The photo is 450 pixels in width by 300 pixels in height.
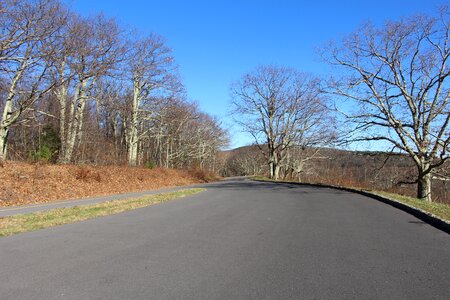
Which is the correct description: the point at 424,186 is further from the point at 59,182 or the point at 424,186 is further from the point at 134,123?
the point at 134,123

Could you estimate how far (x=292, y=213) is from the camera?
480 inches

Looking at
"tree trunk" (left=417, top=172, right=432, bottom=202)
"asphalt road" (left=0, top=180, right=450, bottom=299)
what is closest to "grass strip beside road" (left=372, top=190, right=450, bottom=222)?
"asphalt road" (left=0, top=180, right=450, bottom=299)

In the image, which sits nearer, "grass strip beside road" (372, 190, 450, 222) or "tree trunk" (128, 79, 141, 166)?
"grass strip beside road" (372, 190, 450, 222)

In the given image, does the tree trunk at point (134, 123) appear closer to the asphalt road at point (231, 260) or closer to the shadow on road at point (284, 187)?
the shadow on road at point (284, 187)

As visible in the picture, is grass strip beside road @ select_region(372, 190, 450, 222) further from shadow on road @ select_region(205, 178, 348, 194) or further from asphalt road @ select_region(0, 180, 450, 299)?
shadow on road @ select_region(205, 178, 348, 194)

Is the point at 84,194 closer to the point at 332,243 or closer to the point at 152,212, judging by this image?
the point at 152,212

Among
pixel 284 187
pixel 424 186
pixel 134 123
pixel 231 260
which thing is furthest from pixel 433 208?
pixel 134 123

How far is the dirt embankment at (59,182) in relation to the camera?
18688mm

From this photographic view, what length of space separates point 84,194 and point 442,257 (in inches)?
771

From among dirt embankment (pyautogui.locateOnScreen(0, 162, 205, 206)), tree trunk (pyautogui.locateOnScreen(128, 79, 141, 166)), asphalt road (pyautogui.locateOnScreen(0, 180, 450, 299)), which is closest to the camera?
asphalt road (pyautogui.locateOnScreen(0, 180, 450, 299))

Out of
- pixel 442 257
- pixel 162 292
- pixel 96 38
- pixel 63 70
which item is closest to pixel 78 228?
pixel 162 292

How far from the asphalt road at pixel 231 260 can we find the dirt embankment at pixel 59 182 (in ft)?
32.7

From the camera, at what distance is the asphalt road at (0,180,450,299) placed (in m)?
4.84

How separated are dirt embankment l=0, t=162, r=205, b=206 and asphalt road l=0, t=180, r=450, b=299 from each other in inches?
392
